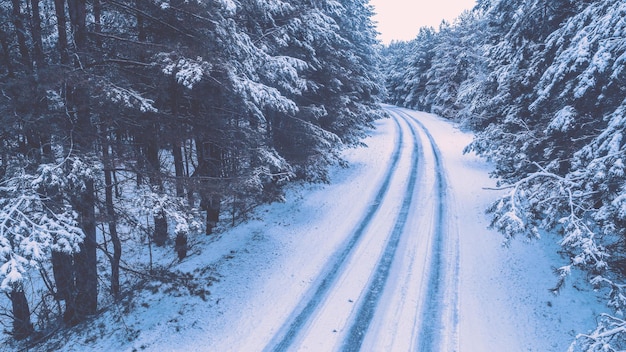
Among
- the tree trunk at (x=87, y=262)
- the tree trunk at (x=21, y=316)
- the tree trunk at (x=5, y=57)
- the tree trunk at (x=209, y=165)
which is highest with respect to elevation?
the tree trunk at (x=5, y=57)

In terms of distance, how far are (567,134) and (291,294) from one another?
9328 mm

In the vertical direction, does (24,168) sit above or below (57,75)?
below

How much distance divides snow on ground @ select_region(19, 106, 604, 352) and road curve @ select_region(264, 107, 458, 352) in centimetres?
40

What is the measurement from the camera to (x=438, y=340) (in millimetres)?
8219

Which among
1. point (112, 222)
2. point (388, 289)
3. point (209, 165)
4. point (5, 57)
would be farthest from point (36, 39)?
point (388, 289)

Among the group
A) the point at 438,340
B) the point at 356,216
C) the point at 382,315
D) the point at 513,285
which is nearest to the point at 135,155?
the point at 382,315

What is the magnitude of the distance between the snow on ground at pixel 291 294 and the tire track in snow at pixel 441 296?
251 mm

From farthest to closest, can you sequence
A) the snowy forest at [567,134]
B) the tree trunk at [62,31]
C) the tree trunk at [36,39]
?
the tree trunk at [36,39] < the tree trunk at [62,31] < the snowy forest at [567,134]

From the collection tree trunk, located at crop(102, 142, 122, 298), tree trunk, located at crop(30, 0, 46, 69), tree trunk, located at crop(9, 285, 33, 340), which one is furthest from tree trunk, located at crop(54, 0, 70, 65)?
tree trunk, located at crop(9, 285, 33, 340)

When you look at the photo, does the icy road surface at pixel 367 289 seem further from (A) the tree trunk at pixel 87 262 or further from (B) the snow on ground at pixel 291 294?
(A) the tree trunk at pixel 87 262

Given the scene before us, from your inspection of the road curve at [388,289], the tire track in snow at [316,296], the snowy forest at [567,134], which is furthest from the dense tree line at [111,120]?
the snowy forest at [567,134]

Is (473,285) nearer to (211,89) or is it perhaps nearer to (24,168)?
(211,89)

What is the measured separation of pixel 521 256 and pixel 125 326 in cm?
1242

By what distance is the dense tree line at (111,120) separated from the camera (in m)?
6.06
